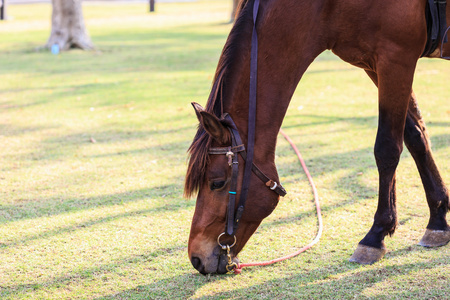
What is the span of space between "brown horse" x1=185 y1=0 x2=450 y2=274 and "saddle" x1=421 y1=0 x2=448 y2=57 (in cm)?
4

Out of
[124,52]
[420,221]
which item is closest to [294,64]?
[420,221]

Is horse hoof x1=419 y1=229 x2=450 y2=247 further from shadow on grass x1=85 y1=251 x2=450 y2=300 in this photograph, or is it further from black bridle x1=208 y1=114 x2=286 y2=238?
black bridle x1=208 y1=114 x2=286 y2=238

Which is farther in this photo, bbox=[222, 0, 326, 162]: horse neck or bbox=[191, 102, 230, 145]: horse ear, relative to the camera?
bbox=[222, 0, 326, 162]: horse neck

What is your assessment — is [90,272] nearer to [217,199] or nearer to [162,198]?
[217,199]

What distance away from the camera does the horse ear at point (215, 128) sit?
2.40 meters

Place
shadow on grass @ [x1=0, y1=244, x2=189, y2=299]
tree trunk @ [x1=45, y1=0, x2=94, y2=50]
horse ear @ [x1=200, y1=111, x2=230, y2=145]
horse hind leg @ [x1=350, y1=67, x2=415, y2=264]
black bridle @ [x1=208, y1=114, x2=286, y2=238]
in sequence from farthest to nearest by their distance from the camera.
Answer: tree trunk @ [x1=45, y1=0, x2=94, y2=50] → horse hind leg @ [x1=350, y1=67, x2=415, y2=264] → shadow on grass @ [x1=0, y1=244, x2=189, y2=299] → black bridle @ [x1=208, y1=114, x2=286, y2=238] → horse ear @ [x1=200, y1=111, x2=230, y2=145]

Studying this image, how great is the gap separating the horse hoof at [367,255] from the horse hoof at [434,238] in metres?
0.37

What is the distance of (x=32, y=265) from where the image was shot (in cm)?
305

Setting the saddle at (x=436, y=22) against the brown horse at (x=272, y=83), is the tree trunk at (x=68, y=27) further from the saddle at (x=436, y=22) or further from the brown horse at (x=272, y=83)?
the saddle at (x=436, y=22)

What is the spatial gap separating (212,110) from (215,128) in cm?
18

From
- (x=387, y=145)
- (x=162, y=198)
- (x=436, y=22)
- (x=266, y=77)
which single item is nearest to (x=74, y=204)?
(x=162, y=198)

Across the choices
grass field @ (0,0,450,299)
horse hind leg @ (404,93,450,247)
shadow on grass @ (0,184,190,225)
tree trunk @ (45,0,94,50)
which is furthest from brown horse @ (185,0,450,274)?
tree trunk @ (45,0,94,50)

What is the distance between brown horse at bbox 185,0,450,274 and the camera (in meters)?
2.61

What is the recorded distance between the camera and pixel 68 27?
47.1 ft
